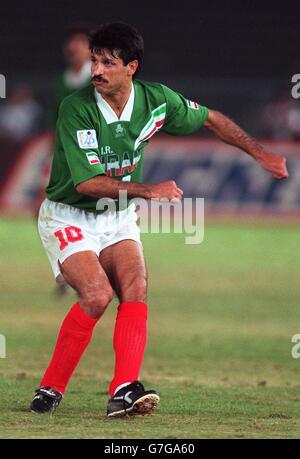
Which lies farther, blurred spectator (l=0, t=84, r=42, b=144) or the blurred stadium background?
blurred spectator (l=0, t=84, r=42, b=144)

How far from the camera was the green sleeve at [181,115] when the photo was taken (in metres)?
6.96

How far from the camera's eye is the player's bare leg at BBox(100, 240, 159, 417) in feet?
20.1

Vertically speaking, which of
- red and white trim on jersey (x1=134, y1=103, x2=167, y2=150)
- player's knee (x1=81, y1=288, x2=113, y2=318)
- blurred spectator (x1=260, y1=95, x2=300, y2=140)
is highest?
blurred spectator (x1=260, y1=95, x2=300, y2=140)

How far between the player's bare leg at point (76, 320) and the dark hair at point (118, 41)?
120cm

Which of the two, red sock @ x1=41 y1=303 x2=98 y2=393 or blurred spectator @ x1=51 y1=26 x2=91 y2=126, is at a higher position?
blurred spectator @ x1=51 y1=26 x2=91 y2=126

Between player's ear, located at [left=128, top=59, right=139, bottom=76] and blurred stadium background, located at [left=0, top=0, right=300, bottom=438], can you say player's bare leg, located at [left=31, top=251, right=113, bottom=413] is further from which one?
player's ear, located at [left=128, top=59, right=139, bottom=76]

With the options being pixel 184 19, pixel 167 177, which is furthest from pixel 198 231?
pixel 184 19

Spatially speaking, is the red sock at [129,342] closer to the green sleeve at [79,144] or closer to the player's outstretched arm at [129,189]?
the player's outstretched arm at [129,189]

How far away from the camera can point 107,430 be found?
5.73 metres

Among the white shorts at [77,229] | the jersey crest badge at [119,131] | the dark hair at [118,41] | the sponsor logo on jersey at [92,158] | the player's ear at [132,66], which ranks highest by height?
the dark hair at [118,41]

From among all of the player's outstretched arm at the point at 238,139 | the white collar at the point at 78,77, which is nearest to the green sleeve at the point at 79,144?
the player's outstretched arm at the point at 238,139

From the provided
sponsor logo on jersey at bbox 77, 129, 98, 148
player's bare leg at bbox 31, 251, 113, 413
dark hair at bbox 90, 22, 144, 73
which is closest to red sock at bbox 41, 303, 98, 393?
player's bare leg at bbox 31, 251, 113, 413

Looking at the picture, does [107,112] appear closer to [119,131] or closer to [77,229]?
[119,131]

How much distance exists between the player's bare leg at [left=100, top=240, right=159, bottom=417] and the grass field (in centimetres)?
12
